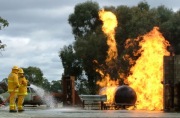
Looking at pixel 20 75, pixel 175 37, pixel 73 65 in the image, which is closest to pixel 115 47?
pixel 175 37

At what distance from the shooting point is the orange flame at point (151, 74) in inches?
1518

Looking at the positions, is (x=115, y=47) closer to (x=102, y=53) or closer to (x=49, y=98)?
(x=102, y=53)

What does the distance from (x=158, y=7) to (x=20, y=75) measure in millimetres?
51135

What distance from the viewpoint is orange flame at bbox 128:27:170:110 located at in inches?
1518

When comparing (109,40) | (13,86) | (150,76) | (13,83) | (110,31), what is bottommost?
(13,86)

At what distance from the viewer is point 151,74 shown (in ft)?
132

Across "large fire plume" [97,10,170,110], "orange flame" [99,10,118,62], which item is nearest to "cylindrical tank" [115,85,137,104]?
"large fire plume" [97,10,170,110]

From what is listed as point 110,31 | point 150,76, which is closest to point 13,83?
point 150,76

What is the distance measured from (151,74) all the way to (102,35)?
28.2m

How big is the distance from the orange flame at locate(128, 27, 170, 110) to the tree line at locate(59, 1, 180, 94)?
18.3 m

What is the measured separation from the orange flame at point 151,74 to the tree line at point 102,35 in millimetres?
18339

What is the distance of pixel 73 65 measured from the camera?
76.9 m

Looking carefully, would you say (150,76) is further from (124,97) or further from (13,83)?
(13,83)

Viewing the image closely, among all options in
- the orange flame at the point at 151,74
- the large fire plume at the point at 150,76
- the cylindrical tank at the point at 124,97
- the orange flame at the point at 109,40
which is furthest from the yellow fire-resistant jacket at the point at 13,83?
the orange flame at the point at 109,40
